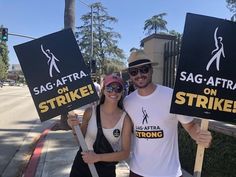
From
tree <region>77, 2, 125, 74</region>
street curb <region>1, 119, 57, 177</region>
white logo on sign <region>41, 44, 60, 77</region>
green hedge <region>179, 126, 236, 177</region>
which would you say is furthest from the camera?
tree <region>77, 2, 125, 74</region>

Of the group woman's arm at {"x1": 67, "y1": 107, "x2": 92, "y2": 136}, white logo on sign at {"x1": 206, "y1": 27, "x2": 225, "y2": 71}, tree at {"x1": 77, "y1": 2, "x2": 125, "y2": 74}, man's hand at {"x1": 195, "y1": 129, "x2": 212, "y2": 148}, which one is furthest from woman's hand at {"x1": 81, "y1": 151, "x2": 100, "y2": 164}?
tree at {"x1": 77, "y1": 2, "x2": 125, "y2": 74}

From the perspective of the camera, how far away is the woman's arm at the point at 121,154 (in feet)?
10.6

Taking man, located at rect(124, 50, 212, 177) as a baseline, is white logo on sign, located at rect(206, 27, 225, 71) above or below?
above

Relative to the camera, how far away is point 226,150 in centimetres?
544

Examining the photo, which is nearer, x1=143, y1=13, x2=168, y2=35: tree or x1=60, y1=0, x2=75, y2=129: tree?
x1=60, y1=0, x2=75, y2=129: tree

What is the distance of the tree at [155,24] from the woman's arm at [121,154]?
49.5 m

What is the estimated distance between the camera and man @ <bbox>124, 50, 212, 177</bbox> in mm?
3078

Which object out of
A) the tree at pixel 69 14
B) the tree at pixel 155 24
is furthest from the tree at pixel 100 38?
the tree at pixel 69 14

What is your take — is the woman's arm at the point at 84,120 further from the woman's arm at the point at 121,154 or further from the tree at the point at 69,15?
the tree at the point at 69,15

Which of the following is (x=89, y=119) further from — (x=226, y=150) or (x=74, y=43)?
(x=226, y=150)

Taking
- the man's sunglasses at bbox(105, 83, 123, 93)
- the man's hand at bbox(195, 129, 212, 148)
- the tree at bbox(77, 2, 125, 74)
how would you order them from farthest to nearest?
the tree at bbox(77, 2, 125, 74) → the man's sunglasses at bbox(105, 83, 123, 93) → the man's hand at bbox(195, 129, 212, 148)

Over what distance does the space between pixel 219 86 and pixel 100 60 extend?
159 ft

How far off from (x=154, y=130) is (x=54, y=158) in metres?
5.13

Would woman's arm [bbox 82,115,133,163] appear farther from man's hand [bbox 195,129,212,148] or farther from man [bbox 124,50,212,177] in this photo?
man's hand [bbox 195,129,212,148]
